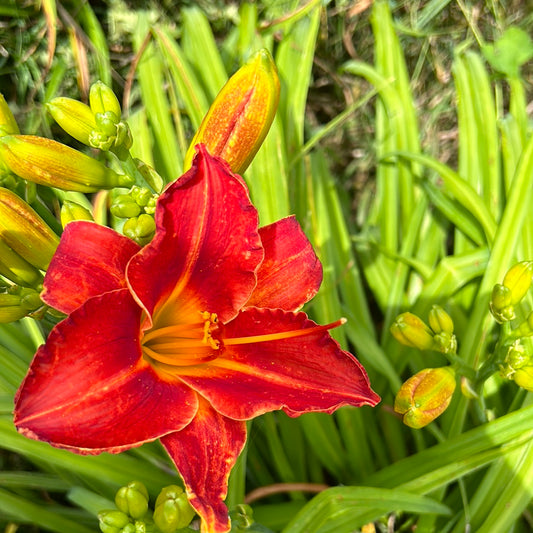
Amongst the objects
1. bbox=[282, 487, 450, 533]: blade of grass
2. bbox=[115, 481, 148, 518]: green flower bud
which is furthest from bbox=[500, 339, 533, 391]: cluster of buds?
bbox=[115, 481, 148, 518]: green flower bud

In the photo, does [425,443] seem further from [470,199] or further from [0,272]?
[0,272]

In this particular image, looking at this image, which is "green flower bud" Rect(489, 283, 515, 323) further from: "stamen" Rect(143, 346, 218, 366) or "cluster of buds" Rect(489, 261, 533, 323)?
"stamen" Rect(143, 346, 218, 366)

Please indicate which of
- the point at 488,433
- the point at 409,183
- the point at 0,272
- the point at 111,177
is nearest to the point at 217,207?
the point at 111,177

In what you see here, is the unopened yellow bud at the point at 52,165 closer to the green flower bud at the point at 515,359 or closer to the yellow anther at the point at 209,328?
the yellow anther at the point at 209,328

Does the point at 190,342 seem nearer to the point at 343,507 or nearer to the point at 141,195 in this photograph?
the point at 141,195

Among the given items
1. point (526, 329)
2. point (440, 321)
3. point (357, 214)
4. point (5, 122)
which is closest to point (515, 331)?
point (526, 329)

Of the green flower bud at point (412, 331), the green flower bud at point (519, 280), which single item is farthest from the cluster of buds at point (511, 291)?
the green flower bud at point (412, 331)
